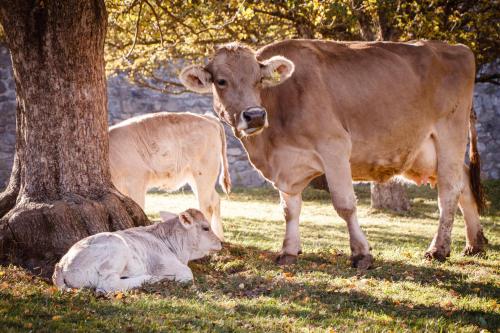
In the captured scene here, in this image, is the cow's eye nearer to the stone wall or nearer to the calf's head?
the calf's head

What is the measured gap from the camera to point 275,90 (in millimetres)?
8367

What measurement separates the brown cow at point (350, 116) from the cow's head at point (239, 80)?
11 mm

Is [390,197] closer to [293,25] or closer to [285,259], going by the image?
[293,25]

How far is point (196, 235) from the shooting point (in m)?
7.73

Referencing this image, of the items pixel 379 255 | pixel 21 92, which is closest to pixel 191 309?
pixel 21 92

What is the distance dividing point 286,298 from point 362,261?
1911mm

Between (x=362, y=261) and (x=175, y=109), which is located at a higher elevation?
(x=175, y=109)

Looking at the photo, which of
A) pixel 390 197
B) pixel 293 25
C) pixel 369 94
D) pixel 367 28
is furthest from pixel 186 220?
pixel 390 197

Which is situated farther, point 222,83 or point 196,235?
point 222,83

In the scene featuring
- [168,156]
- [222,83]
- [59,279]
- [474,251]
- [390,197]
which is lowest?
[390,197]

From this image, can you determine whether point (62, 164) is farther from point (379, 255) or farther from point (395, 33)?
point (395, 33)

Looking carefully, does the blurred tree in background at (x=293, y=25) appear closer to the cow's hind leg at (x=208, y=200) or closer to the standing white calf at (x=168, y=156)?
the standing white calf at (x=168, y=156)

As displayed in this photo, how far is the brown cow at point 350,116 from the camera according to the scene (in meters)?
8.02

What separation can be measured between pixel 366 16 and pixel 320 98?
24.3ft
